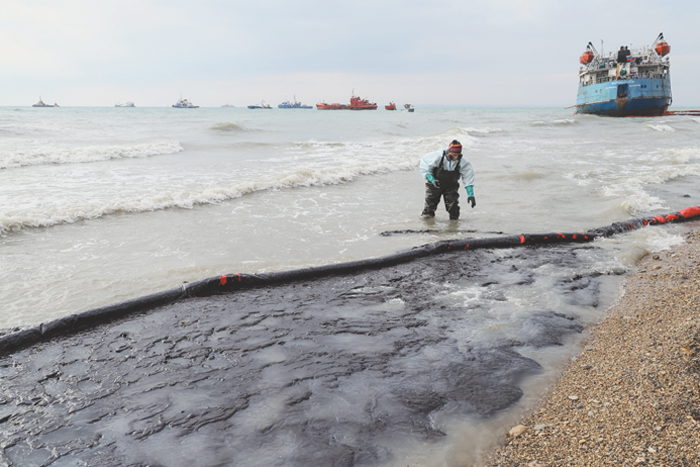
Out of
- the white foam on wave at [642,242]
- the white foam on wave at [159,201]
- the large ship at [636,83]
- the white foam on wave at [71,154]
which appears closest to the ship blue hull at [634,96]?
the large ship at [636,83]

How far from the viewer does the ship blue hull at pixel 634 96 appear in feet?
130

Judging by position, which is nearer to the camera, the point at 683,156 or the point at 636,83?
the point at 683,156

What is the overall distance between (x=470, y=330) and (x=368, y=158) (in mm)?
13770

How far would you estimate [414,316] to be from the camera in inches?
153

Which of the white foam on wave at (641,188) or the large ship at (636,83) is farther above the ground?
the large ship at (636,83)

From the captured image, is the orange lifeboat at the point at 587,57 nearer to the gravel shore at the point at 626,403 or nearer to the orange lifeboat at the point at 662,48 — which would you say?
the orange lifeboat at the point at 662,48

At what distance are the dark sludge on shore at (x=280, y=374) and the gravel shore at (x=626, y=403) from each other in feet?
1.05

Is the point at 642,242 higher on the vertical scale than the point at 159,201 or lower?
lower

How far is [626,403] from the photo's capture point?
234 cm

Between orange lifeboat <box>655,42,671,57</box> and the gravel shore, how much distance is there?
48878 mm

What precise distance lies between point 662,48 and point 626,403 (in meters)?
50.8

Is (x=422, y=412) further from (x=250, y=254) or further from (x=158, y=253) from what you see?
(x=158, y=253)

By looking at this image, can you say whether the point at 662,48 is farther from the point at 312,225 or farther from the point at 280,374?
the point at 280,374

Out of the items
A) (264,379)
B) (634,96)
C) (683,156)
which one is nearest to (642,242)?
(264,379)
